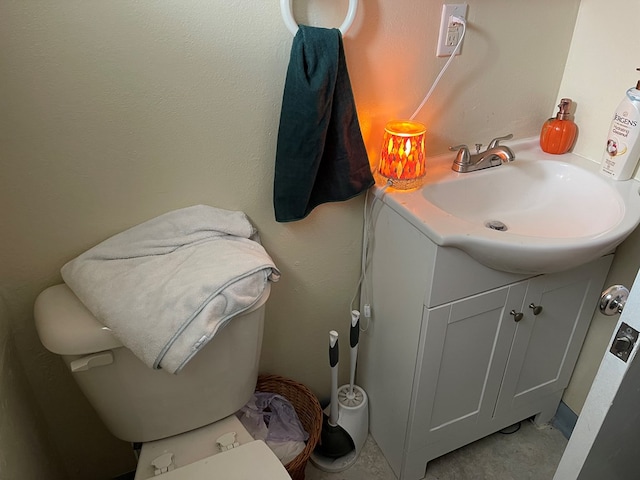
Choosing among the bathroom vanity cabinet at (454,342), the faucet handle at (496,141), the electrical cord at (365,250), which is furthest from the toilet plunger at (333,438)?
the faucet handle at (496,141)

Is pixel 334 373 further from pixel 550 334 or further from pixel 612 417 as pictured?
pixel 612 417

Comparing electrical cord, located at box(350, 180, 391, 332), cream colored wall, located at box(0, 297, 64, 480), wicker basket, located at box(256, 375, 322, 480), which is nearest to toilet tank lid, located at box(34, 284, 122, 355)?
cream colored wall, located at box(0, 297, 64, 480)

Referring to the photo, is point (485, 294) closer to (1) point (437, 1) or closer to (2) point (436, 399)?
(2) point (436, 399)

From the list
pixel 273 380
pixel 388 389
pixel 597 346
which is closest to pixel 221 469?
pixel 273 380

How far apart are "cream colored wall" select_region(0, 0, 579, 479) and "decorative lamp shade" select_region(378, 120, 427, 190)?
0.20 ft

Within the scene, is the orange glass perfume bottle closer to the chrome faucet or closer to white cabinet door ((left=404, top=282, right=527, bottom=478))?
the chrome faucet

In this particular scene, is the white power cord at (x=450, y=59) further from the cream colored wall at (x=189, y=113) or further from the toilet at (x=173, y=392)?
the toilet at (x=173, y=392)

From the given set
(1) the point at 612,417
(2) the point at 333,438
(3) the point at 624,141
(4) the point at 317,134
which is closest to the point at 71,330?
(4) the point at 317,134

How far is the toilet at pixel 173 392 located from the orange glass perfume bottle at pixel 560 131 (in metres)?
0.89

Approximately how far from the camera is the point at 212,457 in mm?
1099

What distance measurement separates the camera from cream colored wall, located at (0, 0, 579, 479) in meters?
0.95

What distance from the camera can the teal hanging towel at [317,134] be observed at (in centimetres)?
104

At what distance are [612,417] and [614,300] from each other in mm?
168

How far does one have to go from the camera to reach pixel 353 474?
154cm
